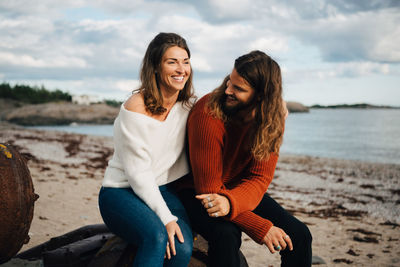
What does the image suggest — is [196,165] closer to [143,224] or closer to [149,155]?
[149,155]

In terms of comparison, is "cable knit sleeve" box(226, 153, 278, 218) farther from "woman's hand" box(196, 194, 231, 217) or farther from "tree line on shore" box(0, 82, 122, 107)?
"tree line on shore" box(0, 82, 122, 107)

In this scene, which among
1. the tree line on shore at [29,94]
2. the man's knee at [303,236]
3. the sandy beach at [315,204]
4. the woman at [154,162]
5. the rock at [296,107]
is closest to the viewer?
the woman at [154,162]

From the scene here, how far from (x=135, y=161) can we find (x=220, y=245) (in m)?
0.90

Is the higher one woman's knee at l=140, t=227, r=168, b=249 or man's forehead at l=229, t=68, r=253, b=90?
man's forehead at l=229, t=68, r=253, b=90

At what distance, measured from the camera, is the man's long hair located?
2.79 metres

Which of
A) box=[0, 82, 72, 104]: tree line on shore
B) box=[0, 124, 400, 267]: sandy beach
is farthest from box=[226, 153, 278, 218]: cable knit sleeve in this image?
box=[0, 82, 72, 104]: tree line on shore

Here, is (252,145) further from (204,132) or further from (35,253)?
(35,253)

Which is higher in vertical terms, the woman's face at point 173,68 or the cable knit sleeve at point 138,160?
the woman's face at point 173,68

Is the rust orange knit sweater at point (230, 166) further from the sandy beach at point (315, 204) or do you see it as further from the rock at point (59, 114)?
the rock at point (59, 114)

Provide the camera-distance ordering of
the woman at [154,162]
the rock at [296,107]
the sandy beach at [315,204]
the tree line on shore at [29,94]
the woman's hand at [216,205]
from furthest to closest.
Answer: the rock at [296,107] < the tree line on shore at [29,94] < the sandy beach at [315,204] < the woman's hand at [216,205] < the woman at [154,162]

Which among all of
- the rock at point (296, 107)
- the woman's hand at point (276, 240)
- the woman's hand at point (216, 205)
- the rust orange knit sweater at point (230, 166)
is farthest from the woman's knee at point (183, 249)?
the rock at point (296, 107)

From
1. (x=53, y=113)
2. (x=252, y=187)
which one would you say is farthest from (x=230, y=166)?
(x=53, y=113)

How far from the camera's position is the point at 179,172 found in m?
3.04

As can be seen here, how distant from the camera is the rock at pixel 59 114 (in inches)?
1535
